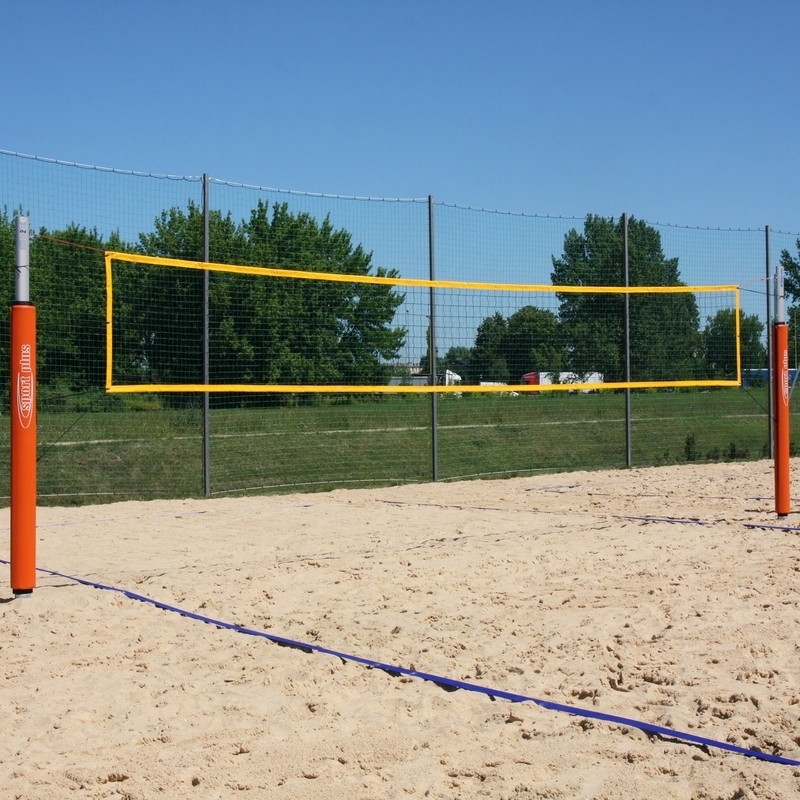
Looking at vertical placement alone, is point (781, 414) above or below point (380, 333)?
below

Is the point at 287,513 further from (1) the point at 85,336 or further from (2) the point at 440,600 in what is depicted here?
(2) the point at 440,600

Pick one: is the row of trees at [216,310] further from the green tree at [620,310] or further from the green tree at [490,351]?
the green tree at [620,310]

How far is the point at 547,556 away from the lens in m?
5.08

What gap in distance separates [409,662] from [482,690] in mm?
396

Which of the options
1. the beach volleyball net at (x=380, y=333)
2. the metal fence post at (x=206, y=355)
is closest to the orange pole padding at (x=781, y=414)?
the beach volleyball net at (x=380, y=333)

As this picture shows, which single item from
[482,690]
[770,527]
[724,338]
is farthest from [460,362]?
[482,690]

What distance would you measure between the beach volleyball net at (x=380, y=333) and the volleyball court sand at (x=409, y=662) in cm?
232

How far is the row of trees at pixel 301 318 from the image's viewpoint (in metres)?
8.09

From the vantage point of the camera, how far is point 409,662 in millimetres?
3373

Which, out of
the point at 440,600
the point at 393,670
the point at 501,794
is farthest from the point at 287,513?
the point at 501,794

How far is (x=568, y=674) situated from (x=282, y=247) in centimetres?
658

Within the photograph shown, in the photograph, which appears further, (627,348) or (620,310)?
(620,310)

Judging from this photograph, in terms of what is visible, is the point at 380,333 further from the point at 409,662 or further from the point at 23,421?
the point at 409,662

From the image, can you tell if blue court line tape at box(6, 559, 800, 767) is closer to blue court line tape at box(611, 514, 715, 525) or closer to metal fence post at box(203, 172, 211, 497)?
blue court line tape at box(611, 514, 715, 525)
